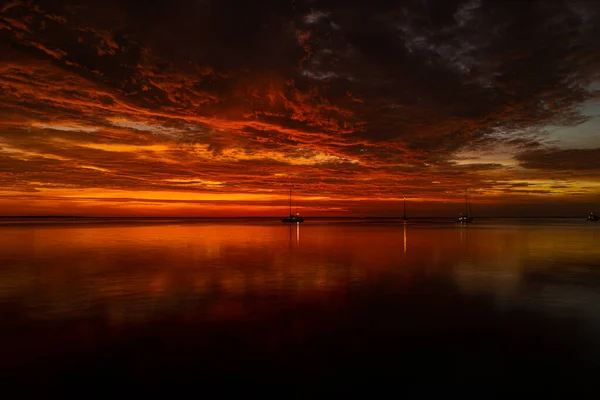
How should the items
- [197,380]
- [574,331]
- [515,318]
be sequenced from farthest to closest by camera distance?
[515,318] < [574,331] < [197,380]

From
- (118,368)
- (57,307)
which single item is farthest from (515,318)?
(57,307)

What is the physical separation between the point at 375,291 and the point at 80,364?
565 inches

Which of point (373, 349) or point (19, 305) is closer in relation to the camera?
point (373, 349)

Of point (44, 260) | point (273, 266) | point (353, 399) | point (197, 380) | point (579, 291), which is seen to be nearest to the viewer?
point (353, 399)

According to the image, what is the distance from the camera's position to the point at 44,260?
3566 cm

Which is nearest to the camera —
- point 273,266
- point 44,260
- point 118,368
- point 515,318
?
point 118,368

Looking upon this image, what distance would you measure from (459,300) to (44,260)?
32.6 metres

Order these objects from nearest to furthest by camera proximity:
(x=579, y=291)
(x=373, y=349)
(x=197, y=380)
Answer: (x=197, y=380) → (x=373, y=349) → (x=579, y=291)

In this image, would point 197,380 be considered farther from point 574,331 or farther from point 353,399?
point 574,331

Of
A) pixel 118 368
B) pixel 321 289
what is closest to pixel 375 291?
pixel 321 289

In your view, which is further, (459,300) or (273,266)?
(273,266)

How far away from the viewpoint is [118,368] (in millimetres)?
10852

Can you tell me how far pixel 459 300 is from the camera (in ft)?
63.8

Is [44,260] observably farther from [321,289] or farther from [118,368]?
[118,368]
